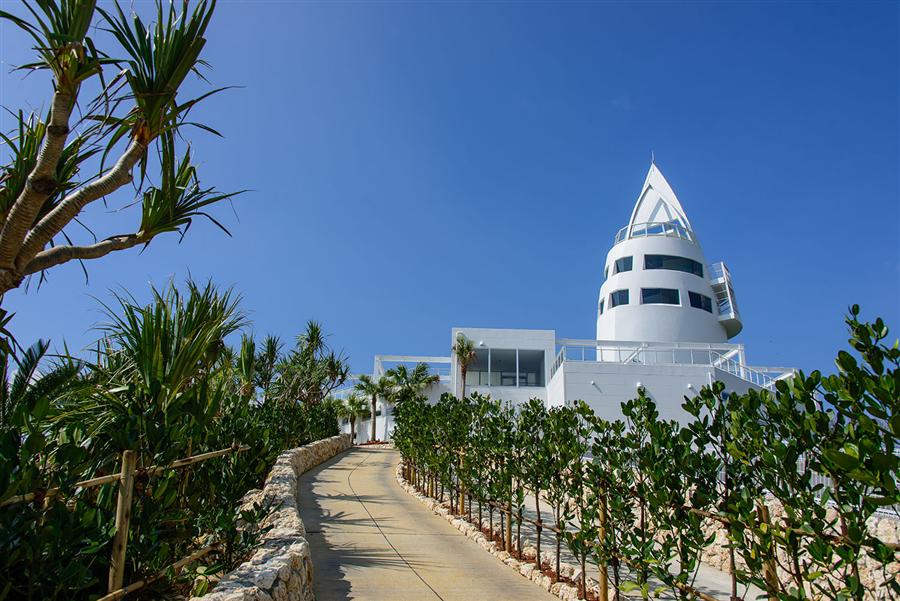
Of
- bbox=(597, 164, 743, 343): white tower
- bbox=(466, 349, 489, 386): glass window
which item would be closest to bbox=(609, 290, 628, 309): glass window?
bbox=(597, 164, 743, 343): white tower

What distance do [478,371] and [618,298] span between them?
9.86 meters

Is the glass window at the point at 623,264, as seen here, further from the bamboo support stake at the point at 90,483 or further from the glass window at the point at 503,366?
the bamboo support stake at the point at 90,483

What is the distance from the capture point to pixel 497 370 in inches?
1442

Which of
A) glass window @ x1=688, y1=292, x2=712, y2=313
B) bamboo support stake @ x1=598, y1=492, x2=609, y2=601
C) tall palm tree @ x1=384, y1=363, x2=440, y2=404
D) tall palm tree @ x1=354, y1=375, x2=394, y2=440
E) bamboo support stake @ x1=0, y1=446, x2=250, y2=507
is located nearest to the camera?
bamboo support stake @ x1=0, y1=446, x2=250, y2=507

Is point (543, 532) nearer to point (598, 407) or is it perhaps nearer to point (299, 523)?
point (299, 523)

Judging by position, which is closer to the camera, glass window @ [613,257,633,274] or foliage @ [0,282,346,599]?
→ foliage @ [0,282,346,599]

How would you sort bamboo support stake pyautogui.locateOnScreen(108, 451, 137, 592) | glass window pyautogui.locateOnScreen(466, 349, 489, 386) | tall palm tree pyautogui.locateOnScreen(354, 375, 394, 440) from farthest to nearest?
1. tall palm tree pyautogui.locateOnScreen(354, 375, 394, 440)
2. glass window pyautogui.locateOnScreen(466, 349, 489, 386)
3. bamboo support stake pyautogui.locateOnScreen(108, 451, 137, 592)

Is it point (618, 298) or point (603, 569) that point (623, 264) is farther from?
point (603, 569)

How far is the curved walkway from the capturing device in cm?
610

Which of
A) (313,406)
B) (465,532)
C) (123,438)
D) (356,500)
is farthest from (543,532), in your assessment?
(313,406)

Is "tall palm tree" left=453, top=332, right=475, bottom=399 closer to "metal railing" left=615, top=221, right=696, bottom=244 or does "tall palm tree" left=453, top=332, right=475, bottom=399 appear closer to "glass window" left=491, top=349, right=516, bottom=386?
"glass window" left=491, top=349, right=516, bottom=386

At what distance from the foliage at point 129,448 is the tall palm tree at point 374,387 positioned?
101ft

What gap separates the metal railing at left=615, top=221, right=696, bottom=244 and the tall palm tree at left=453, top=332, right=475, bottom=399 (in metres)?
12.5

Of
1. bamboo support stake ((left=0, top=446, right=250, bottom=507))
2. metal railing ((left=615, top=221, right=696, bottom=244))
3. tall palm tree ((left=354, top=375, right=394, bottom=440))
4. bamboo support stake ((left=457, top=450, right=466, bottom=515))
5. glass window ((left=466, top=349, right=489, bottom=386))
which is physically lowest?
bamboo support stake ((left=457, top=450, right=466, bottom=515))
